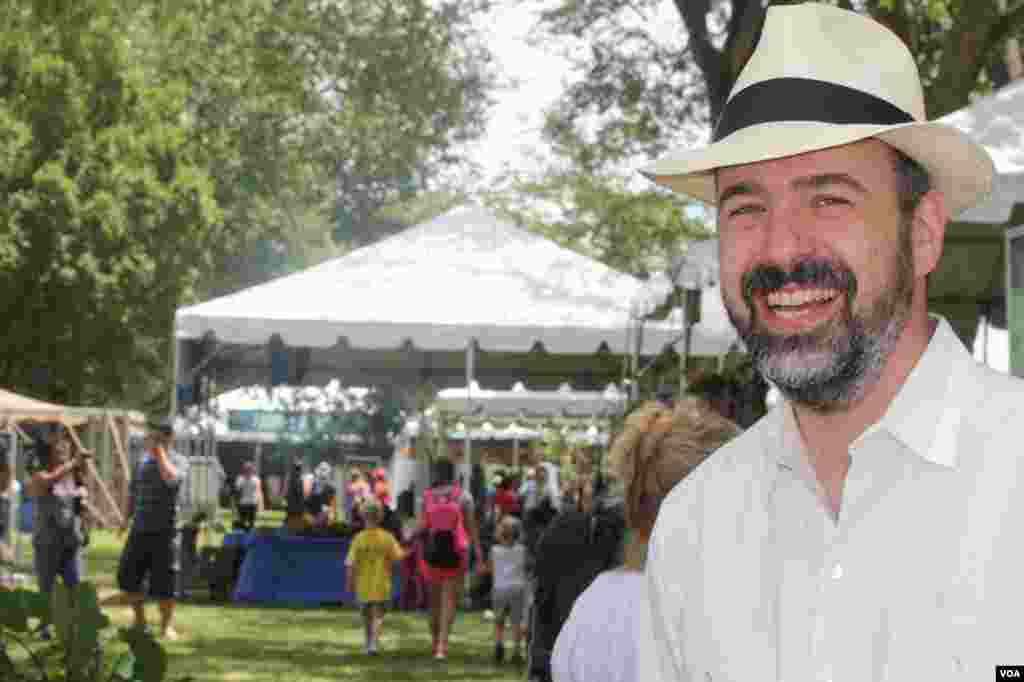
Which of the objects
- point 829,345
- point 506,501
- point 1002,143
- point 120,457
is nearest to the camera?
point 829,345

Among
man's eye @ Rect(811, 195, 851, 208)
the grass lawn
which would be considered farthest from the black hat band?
the grass lawn

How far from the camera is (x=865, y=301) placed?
9.04ft

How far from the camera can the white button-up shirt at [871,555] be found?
8.27ft

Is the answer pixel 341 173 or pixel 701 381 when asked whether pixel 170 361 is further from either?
pixel 701 381

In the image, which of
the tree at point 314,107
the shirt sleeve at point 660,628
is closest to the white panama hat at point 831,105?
the shirt sleeve at point 660,628

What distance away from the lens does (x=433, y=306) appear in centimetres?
1984

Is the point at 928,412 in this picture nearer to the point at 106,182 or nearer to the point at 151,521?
the point at 151,521

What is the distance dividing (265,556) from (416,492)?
2.70 metres

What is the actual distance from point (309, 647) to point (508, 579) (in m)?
2.52

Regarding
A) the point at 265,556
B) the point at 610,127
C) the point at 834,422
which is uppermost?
the point at 610,127

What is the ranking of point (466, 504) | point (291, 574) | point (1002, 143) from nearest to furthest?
1. point (1002, 143)
2. point (466, 504)
3. point (291, 574)

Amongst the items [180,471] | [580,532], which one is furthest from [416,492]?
[580,532]

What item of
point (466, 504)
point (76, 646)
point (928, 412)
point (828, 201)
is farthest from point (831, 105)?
point (466, 504)

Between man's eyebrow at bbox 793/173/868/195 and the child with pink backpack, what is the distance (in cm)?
1352
